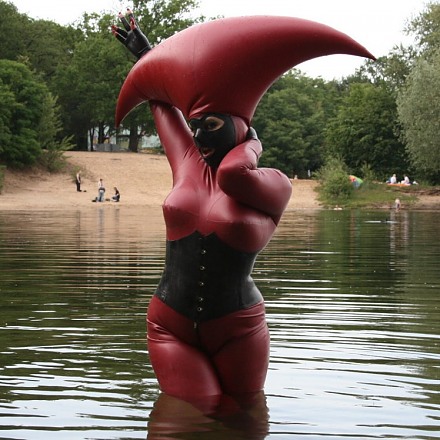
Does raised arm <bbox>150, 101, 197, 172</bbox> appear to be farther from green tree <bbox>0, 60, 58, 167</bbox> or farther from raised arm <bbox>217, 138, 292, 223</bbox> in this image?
green tree <bbox>0, 60, 58, 167</bbox>

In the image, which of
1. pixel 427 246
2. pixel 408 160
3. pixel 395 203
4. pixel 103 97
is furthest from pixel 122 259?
pixel 103 97

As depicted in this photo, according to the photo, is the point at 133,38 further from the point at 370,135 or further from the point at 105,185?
the point at 370,135

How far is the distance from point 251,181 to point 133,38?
61.7 inches

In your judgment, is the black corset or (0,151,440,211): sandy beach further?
(0,151,440,211): sandy beach

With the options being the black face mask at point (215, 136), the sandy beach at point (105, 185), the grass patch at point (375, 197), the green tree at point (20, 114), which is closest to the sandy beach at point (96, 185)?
the sandy beach at point (105, 185)

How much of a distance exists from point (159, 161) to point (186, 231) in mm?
60393

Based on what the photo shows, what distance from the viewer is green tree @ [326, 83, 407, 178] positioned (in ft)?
213

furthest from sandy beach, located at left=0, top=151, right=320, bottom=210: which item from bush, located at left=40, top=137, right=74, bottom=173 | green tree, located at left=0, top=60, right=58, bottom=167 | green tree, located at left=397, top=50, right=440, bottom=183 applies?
green tree, located at left=397, top=50, right=440, bottom=183

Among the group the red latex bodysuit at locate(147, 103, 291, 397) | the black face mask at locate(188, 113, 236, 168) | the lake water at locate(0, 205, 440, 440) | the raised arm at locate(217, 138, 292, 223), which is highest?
the black face mask at locate(188, 113, 236, 168)

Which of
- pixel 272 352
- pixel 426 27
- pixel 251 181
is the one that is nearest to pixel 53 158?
pixel 426 27

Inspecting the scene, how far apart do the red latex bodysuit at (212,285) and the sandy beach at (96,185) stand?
125 ft

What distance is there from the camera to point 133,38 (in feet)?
22.3

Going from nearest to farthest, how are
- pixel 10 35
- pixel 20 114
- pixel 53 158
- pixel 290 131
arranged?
pixel 20 114, pixel 53 158, pixel 290 131, pixel 10 35

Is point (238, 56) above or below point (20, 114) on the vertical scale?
below
